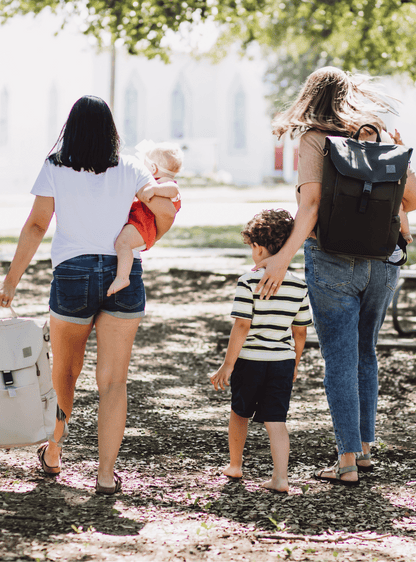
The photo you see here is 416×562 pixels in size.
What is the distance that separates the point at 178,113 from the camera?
47156 millimetres

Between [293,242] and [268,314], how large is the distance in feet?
1.16

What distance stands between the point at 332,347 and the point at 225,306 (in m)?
6.05

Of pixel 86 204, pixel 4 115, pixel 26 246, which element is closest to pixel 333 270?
pixel 86 204

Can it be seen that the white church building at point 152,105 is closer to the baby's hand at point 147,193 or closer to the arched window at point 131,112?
the arched window at point 131,112

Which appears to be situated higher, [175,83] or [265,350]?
[175,83]

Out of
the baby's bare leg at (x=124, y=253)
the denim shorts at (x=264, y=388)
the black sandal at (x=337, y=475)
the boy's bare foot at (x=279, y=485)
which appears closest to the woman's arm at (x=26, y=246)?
the baby's bare leg at (x=124, y=253)

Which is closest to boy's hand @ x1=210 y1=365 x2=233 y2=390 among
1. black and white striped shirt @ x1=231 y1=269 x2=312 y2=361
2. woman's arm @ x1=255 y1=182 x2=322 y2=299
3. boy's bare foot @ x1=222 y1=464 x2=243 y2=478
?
black and white striped shirt @ x1=231 y1=269 x2=312 y2=361

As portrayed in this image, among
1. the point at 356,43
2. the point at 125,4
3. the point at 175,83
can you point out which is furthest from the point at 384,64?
the point at 175,83

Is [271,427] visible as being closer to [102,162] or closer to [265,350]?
[265,350]

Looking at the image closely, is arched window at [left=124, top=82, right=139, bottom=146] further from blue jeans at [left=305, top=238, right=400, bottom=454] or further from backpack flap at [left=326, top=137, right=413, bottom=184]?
backpack flap at [left=326, top=137, right=413, bottom=184]

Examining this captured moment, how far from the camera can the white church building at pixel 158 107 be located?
4438 centimetres

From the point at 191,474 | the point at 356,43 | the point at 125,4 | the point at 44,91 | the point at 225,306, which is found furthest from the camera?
the point at 44,91

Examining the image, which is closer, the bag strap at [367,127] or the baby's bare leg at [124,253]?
the baby's bare leg at [124,253]

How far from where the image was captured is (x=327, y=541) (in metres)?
3.11
